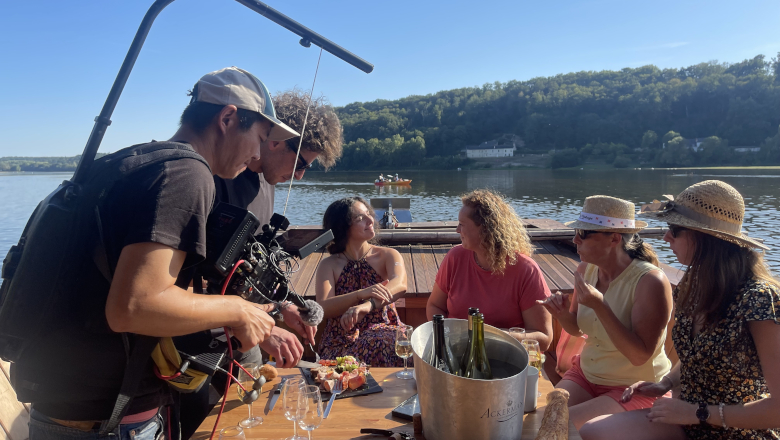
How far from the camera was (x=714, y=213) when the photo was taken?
A: 2.00m

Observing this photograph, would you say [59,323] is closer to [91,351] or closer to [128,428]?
[91,351]

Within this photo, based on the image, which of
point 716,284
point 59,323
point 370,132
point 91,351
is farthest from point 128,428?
point 370,132

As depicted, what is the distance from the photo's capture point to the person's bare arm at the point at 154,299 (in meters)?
1.06

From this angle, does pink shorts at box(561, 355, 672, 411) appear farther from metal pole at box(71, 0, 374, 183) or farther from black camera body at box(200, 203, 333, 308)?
metal pole at box(71, 0, 374, 183)

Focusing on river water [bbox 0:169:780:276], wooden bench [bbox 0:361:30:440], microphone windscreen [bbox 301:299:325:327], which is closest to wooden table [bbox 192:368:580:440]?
microphone windscreen [bbox 301:299:325:327]

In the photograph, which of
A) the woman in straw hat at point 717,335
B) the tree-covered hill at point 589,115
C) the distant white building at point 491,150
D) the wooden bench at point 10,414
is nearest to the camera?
the woman in straw hat at point 717,335

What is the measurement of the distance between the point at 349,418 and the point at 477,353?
0.58 metres

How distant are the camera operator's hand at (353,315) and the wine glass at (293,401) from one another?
53.3 inches

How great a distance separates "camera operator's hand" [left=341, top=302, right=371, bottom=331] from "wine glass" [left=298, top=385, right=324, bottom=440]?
1.42 m

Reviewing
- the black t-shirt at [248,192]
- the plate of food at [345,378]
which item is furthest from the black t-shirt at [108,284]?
the black t-shirt at [248,192]

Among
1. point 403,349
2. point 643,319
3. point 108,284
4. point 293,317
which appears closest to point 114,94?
point 108,284

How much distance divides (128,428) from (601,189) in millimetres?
41619

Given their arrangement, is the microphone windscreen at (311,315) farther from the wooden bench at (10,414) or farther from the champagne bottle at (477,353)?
the wooden bench at (10,414)

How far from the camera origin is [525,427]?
1529 millimetres
